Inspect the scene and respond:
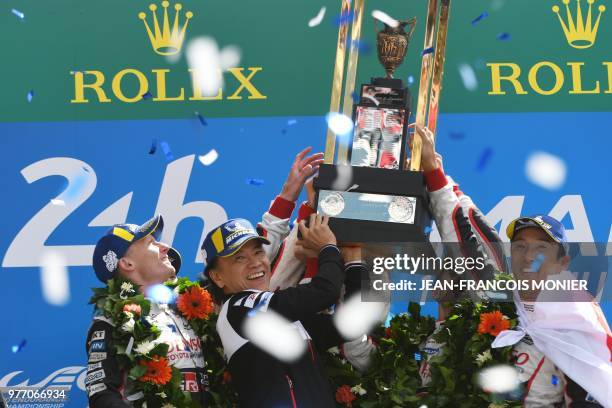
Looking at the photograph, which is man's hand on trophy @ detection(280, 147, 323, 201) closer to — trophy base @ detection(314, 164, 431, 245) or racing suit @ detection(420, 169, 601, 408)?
trophy base @ detection(314, 164, 431, 245)

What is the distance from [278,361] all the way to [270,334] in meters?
0.08

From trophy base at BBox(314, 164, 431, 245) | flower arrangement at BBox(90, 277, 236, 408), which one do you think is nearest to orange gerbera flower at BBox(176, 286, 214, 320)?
flower arrangement at BBox(90, 277, 236, 408)

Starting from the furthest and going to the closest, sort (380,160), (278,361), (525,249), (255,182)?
1. (255,182)
2. (380,160)
3. (525,249)
4. (278,361)

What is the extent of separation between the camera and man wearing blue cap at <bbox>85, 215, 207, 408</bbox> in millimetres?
3102

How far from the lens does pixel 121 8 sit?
4.68m

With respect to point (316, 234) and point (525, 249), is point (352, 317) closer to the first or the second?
point (316, 234)

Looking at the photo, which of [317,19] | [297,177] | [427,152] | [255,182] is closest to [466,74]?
[317,19]

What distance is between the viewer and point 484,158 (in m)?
4.41

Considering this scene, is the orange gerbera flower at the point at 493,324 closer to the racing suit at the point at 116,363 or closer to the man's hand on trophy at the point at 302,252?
the man's hand on trophy at the point at 302,252

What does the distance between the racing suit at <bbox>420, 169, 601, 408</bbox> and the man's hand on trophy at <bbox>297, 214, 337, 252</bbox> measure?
443mm

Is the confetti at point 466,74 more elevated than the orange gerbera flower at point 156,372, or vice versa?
the confetti at point 466,74

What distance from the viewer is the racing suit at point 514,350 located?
10.3ft

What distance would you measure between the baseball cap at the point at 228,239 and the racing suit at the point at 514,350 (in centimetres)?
62

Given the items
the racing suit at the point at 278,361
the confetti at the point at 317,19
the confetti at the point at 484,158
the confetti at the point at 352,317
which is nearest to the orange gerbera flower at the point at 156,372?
the racing suit at the point at 278,361
